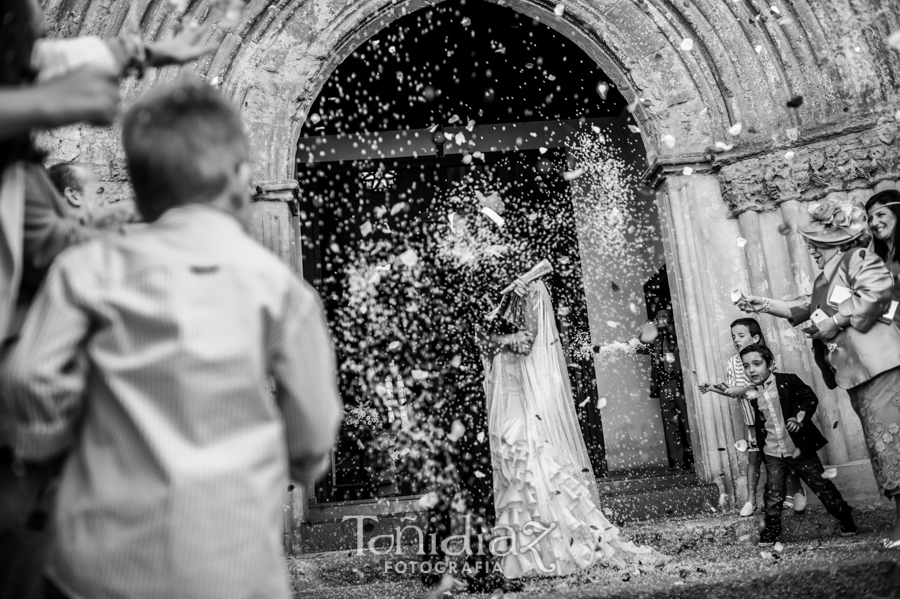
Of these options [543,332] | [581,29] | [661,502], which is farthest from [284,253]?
[661,502]

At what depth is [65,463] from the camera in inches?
48.9

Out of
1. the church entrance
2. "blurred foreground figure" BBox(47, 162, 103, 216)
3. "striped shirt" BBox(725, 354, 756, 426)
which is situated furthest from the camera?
the church entrance

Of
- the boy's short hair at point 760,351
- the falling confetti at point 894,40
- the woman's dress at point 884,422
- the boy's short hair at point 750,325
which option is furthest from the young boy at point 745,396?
the falling confetti at point 894,40

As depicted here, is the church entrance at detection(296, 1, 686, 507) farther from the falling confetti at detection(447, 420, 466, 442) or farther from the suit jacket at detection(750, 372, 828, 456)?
the falling confetti at detection(447, 420, 466, 442)

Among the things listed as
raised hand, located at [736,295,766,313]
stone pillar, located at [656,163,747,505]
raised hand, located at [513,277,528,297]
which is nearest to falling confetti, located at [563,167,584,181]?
stone pillar, located at [656,163,747,505]

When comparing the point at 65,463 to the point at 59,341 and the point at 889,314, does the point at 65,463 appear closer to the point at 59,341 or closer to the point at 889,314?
the point at 59,341

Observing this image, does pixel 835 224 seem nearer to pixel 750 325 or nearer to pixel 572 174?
pixel 750 325

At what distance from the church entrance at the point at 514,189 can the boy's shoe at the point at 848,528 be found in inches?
157

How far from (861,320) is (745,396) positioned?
1134 millimetres

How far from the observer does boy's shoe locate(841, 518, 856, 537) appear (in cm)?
499

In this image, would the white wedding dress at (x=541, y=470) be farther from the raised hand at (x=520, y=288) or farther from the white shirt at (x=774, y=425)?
the white shirt at (x=774, y=425)

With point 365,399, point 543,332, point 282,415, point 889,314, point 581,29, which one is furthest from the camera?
point 365,399

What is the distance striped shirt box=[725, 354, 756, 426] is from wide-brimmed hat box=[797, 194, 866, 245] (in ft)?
3.69

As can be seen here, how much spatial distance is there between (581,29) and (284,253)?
3.39 metres
